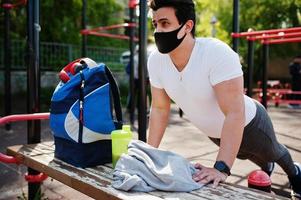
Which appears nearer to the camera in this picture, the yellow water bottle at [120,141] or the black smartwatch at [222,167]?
the black smartwatch at [222,167]

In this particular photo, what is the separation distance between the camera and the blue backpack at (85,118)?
1.82 m

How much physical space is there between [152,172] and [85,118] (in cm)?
53

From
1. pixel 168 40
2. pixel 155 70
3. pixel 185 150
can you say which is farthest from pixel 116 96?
pixel 185 150

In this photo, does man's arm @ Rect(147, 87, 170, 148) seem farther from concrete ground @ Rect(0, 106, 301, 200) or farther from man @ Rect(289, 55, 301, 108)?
man @ Rect(289, 55, 301, 108)

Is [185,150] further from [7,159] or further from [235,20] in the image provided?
[7,159]

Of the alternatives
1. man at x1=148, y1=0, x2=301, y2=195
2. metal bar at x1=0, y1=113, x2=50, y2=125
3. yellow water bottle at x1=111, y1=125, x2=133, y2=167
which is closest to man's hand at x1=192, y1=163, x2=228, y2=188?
man at x1=148, y1=0, x2=301, y2=195

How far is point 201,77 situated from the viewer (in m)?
1.71

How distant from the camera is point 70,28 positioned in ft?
39.2

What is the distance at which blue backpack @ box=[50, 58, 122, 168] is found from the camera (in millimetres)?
1815

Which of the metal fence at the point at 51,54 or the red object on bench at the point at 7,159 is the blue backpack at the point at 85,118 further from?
the metal fence at the point at 51,54

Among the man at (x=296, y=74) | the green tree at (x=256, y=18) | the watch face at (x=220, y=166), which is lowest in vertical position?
the man at (x=296, y=74)

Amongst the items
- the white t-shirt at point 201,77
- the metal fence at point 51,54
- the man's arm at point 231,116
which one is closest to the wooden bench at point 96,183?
the man's arm at point 231,116

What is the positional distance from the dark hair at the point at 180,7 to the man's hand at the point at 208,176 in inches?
26.8

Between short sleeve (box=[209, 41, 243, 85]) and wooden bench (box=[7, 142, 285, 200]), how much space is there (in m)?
0.47
